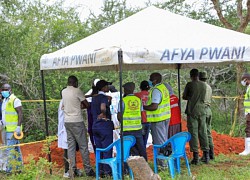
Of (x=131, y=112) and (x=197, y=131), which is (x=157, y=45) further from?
(x=197, y=131)

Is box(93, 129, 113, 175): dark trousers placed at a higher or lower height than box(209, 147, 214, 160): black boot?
higher

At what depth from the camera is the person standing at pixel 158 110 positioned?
7246mm

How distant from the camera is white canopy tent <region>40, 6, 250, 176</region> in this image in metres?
5.78

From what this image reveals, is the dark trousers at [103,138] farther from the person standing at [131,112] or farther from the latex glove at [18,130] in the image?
the latex glove at [18,130]

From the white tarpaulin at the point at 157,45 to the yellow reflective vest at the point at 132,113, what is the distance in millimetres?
753

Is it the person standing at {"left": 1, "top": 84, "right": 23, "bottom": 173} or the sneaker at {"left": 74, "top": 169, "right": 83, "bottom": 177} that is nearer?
the sneaker at {"left": 74, "top": 169, "right": 83, "bottom": 177}

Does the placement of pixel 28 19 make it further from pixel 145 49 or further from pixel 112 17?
pixel 145 49

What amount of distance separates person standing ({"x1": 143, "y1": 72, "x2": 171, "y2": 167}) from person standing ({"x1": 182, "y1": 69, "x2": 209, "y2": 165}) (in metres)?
0.90

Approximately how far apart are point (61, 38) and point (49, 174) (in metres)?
6.89

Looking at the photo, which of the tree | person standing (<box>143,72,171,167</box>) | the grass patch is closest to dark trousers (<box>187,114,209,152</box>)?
the grass patch

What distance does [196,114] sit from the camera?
8.23 meters

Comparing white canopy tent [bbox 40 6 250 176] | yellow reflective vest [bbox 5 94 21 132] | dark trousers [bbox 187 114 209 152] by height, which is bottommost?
dark trousers [bbox 187 114 209 152]

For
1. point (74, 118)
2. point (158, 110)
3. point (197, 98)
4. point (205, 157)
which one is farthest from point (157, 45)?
point (205, 157)

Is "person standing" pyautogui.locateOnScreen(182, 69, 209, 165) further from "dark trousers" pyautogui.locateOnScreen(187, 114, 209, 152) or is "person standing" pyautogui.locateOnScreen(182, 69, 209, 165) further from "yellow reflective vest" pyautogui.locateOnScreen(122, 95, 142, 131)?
"yellow reflective vest" pyautogui.locateOnScreen(122, 95, 142, 131)
